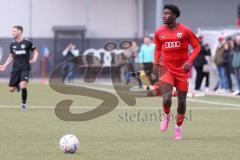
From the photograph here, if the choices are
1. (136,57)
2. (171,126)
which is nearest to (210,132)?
(171,126)

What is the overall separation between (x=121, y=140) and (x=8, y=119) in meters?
4.47

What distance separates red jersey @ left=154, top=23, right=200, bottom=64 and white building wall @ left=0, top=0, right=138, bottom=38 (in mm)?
33128

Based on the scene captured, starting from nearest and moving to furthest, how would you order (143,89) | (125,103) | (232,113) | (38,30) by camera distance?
1. (232,113)
2. (125,103)
3. (143,89)
4. (38,30)

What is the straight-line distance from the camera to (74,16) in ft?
153

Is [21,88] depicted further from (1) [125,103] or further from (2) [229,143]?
(2) [229,143]

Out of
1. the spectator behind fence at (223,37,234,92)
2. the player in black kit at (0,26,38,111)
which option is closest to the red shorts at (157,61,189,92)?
the player in black kit at (0,26,38,111)

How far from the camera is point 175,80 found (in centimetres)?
1308

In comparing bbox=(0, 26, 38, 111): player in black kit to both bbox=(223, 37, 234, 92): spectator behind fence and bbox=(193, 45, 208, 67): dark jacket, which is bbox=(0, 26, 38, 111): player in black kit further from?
bbox=(193, 45, 208, 67): dark jacket

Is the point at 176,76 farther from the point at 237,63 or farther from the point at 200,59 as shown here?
the point at 200,59

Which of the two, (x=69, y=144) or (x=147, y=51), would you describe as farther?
(x=147, y=51)

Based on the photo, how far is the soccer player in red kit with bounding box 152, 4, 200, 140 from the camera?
1281 cm

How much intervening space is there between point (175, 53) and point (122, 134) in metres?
1.79

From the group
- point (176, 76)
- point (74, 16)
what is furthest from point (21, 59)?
point (74, 16)

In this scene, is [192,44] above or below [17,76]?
above
